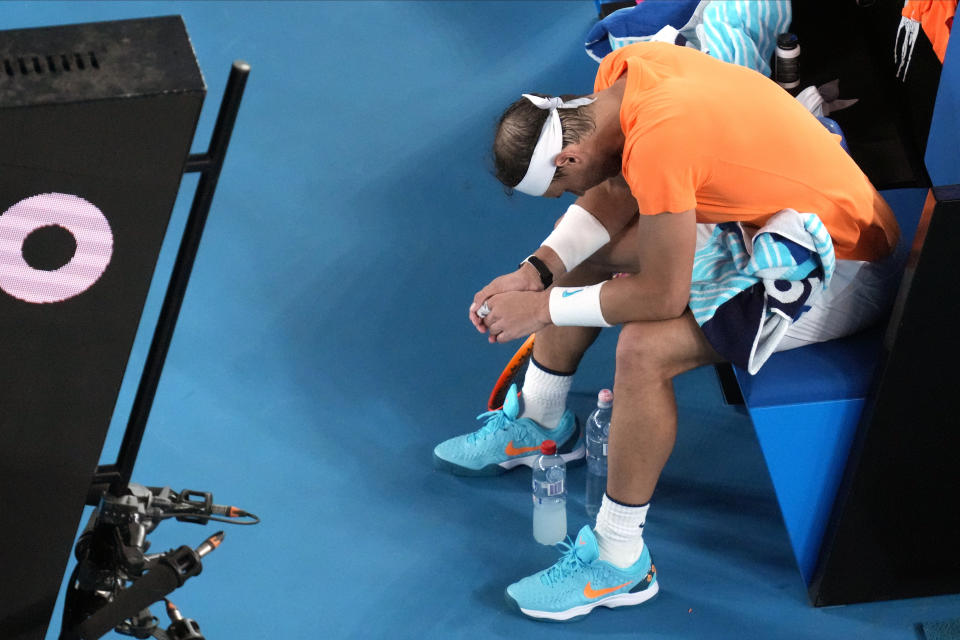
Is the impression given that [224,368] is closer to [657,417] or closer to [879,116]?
[657,417]

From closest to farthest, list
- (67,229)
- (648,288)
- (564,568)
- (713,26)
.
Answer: (67,229), (648,288), (564,568), (713,26)

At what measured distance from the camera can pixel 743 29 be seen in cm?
288

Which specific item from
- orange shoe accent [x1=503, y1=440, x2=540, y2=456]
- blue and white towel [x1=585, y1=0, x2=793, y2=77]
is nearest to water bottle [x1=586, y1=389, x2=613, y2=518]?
orange shoe accent [x1=503, y1=440, x2=540, y2=456]

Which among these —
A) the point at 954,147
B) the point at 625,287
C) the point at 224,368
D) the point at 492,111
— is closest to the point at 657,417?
the point at 625,287

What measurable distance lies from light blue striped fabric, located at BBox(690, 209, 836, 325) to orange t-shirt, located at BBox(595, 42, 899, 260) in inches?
2.2

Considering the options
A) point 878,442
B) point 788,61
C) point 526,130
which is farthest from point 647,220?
point 788,61

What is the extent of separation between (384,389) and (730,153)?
1.18 metres

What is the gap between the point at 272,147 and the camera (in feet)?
12.4

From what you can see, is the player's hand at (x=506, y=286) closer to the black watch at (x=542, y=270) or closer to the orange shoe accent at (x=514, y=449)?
the black watch at (x=542, y=270)

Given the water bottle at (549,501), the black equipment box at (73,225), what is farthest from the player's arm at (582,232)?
the black equipment box at (73,225)

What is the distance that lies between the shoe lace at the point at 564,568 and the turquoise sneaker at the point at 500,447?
1.14ft

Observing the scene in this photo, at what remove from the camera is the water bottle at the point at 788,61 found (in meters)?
2.92

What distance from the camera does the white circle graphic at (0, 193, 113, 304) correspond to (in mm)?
1136

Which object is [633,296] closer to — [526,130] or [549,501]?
[526,130]
